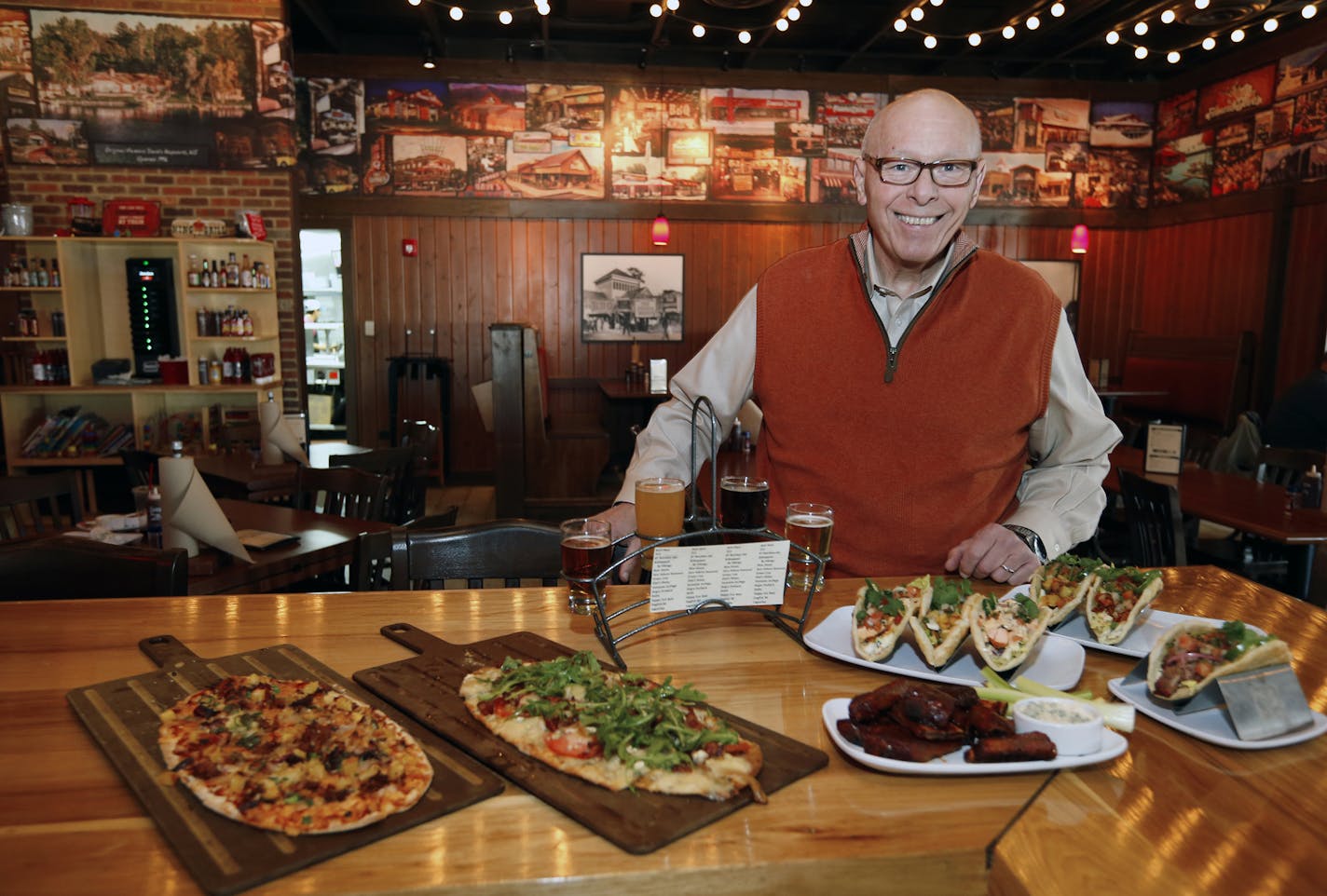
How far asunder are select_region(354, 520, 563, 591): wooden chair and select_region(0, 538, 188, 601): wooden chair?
42 cm

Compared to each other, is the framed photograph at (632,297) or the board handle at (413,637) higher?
the framed photograph at (632,297)

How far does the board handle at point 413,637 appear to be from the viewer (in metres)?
1.37

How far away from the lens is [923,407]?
2006 mm

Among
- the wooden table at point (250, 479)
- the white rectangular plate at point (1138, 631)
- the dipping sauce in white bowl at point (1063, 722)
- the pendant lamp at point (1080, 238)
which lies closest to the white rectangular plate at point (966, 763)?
the dipping sauce in white bowl at point (1063, 722)

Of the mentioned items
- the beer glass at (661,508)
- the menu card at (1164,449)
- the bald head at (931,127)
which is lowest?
the menu card at (1164,449)

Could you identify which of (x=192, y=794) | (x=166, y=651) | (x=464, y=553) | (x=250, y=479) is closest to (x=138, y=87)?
(x=250, y=479)

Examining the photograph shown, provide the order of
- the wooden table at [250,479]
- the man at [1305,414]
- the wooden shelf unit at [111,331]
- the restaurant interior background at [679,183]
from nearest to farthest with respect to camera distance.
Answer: the wooden table at [250,479] < the man at [1305,414] < the wooden shelf unit at [111,331] < the restaurant interior background at [679,183]

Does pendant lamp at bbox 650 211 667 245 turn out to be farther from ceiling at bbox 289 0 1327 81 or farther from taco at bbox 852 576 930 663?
taco at bbox 852 576 930 663

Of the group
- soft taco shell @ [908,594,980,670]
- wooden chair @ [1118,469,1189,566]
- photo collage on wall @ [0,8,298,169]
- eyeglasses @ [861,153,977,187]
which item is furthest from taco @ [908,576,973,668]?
photo collage on wall @ [0,8,298,169]

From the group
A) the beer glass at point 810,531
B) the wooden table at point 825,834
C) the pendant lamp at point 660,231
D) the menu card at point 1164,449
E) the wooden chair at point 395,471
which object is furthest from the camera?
the pendant lamp at point 660,231

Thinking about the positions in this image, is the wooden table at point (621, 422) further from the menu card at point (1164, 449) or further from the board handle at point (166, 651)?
the board handle at point (166, 651)

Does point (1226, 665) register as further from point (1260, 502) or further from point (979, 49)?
point (979, 49)

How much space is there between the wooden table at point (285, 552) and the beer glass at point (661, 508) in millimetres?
1019

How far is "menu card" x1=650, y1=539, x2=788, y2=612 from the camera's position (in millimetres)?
→ 1363
